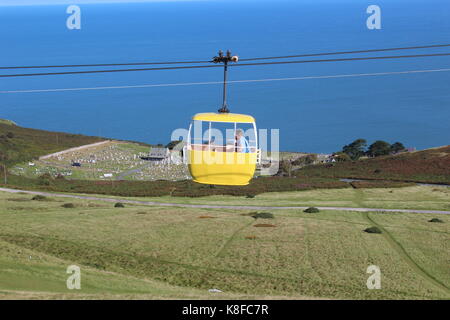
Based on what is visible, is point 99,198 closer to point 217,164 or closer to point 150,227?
point 150,227

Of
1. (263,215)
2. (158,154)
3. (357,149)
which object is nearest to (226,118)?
(263,215)

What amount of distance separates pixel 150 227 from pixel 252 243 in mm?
8945

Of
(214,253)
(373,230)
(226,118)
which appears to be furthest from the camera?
(373,230)

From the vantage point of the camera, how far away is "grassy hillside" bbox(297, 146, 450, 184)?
265 feet

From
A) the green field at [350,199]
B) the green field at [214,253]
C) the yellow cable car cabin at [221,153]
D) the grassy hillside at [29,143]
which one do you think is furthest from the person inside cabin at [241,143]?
the grassy hillside at [29,143]

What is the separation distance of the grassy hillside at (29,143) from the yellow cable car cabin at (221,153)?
253ft

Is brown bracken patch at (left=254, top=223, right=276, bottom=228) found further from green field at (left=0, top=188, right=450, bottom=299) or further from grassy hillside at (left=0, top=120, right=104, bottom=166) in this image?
grassy hillside at (left=0, top=120, right=104, bottom=166)

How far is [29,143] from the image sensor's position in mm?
111688

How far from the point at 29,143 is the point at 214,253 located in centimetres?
8340

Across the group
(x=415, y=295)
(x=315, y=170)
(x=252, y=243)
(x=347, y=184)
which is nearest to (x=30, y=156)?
(x=315, y=170)

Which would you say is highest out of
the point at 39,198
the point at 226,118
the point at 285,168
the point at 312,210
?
the point at 226,118

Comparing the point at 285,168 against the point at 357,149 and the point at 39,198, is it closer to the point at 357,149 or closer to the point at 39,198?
the point at 357,149

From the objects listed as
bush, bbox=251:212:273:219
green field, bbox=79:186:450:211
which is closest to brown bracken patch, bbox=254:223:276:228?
bush, bbox=251:212:273:219

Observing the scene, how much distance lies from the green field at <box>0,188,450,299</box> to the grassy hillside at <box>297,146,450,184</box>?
2855cm
